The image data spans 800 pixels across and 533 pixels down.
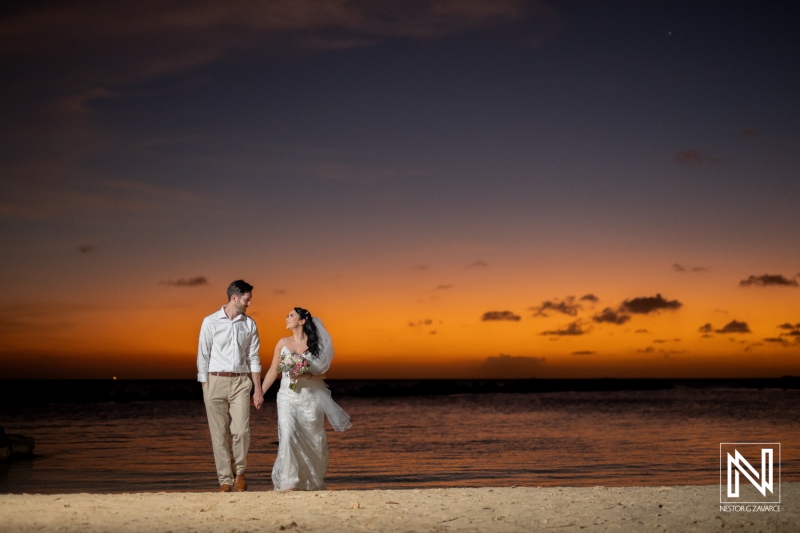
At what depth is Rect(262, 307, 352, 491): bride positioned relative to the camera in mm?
10086

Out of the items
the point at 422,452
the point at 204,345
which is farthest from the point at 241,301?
the point at 422,452

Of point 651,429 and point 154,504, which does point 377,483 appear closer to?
point 154,504

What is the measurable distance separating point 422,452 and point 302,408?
44.3ft

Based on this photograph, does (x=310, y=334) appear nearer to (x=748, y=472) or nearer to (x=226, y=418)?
(x=226, y=418)

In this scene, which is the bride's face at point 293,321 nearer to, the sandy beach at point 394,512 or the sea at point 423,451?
the sandy beach at point 394,512

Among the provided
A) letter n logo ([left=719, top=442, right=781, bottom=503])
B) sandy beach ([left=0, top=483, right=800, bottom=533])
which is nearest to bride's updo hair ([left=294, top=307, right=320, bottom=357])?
sandy beach ([left=0, top=483, right=800, bottom=533])

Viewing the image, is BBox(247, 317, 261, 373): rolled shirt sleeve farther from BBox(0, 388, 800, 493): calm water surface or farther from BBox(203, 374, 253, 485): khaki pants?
BBox(0, 388, 800, 493): calm water surface

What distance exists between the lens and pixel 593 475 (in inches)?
706

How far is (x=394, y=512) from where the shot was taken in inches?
317

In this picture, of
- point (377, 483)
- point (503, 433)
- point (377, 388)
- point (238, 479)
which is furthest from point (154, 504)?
point (377, 388)

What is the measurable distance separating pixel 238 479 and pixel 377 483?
713cm

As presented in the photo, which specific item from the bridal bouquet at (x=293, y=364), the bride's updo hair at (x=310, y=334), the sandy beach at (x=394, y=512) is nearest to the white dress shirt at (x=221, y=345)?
the bridal bouquet at (x=293, y=364)

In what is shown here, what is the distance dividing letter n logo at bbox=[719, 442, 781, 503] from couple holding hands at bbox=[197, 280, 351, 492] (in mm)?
4750

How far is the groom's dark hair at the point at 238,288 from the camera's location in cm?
958
